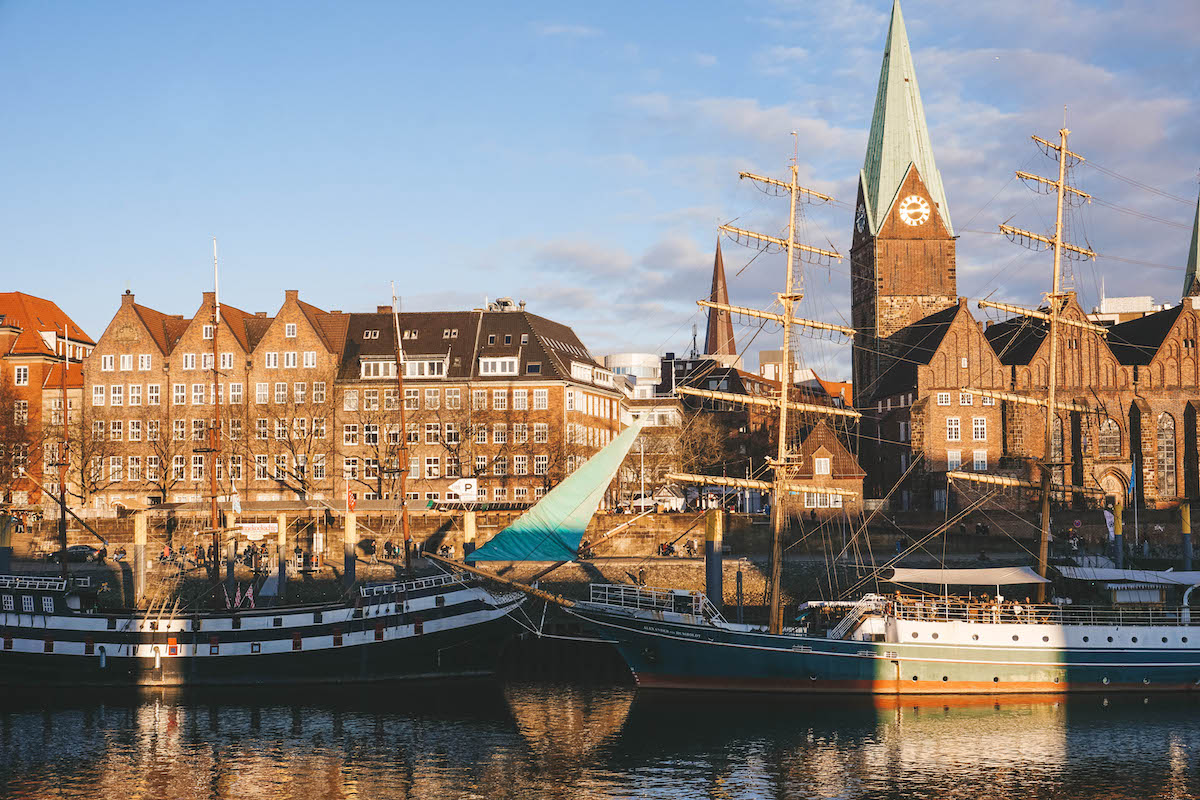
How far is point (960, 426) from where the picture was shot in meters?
88.2

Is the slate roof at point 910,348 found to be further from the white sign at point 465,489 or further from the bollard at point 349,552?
the bollard at point 349,552

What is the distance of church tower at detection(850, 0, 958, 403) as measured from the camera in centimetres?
10400

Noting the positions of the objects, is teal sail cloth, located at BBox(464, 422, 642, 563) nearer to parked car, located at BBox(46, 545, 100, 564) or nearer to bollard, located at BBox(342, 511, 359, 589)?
bollard, located at BBox(342, 511, 359, 589)

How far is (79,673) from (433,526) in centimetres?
2419

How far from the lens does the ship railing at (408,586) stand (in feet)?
173

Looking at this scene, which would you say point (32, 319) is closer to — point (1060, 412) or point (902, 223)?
point (902, 223)

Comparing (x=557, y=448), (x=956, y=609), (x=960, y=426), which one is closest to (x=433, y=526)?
(x=557, y=448)

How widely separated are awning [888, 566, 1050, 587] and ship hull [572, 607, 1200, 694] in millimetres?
4245

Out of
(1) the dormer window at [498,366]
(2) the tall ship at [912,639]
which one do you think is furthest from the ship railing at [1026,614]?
(1) the dormer window at [498,366]

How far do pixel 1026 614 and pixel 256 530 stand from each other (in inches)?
1607

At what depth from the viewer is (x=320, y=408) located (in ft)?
291

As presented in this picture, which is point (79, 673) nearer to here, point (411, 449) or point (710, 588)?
point (710, 588)

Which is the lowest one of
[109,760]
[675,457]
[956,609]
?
[109,760]

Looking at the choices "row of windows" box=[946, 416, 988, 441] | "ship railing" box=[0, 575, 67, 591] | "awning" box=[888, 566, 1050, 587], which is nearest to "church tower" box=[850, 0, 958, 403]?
"row of windows" box=[946, 416, 988, 441]
